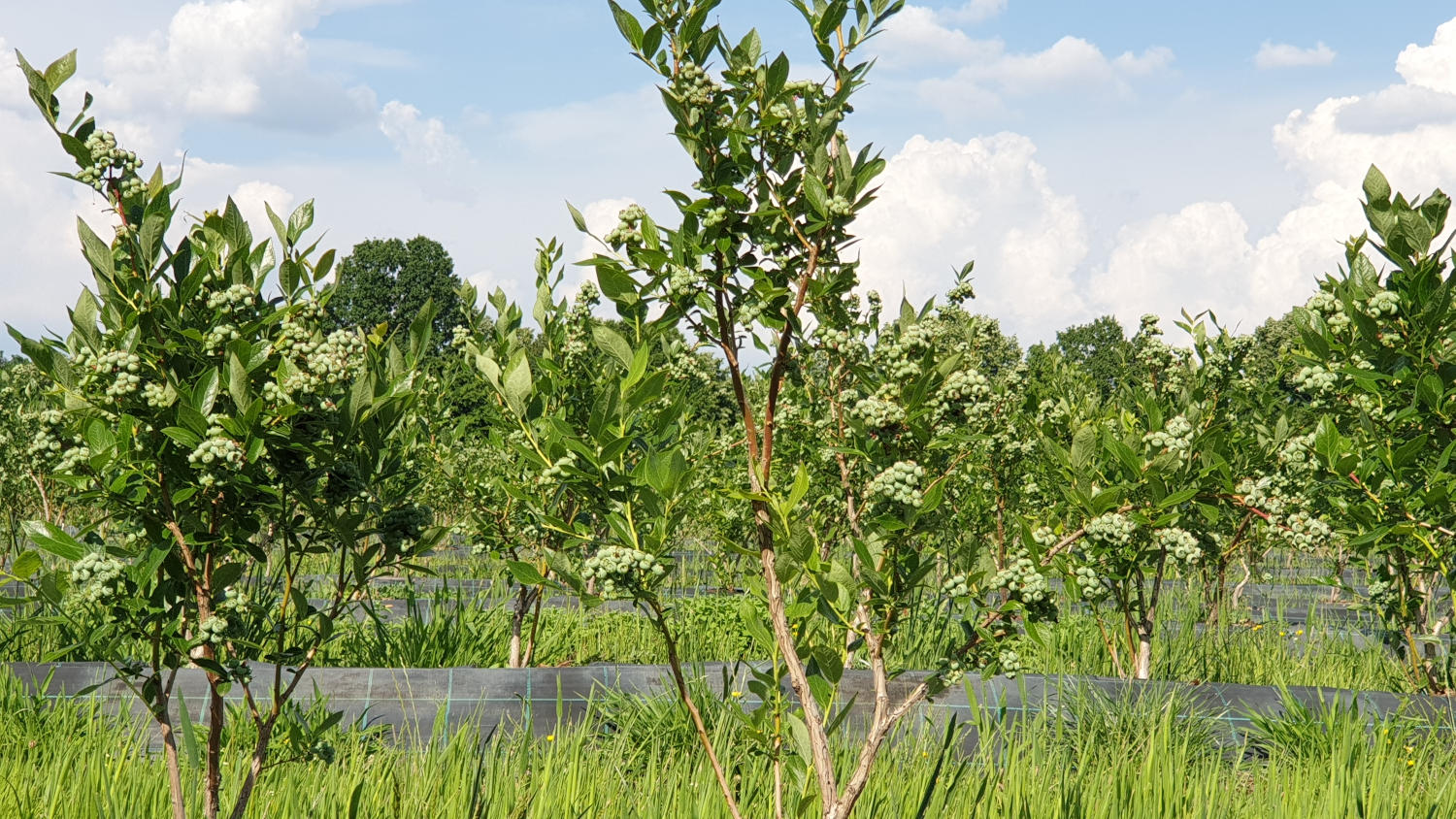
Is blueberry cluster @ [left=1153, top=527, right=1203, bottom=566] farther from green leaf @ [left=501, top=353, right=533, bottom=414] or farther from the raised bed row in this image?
the raised bed row

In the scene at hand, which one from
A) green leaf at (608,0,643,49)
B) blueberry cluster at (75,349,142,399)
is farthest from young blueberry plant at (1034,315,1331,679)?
blueberry cluster at (75,349,142,399)

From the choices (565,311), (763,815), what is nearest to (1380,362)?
(763,815)

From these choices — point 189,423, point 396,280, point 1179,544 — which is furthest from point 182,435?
point 396,280

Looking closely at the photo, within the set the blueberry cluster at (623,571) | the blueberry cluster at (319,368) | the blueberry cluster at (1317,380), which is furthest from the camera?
the blueberry cluster at (1317,380)

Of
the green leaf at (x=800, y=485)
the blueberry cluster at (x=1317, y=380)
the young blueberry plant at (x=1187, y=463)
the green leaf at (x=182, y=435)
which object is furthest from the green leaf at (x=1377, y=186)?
the green leaf at (x=182, y=435)

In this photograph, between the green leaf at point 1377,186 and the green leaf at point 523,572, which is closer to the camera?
the green leaf at point 523,572

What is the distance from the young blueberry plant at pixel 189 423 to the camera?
7.27 feet

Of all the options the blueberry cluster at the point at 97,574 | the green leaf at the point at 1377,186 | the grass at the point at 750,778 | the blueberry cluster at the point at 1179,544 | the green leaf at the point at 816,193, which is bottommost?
the grass at the point at 750,778

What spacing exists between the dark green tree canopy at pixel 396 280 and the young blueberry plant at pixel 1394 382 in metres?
40.8

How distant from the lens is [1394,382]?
12.5ft

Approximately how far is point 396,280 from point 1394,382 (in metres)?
43.6

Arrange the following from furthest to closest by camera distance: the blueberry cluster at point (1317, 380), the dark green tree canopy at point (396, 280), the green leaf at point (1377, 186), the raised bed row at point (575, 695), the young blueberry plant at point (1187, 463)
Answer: the dark green tree canopy at point (396, 280) < the raised bed row at point (575, 695) < the blueberry cluster at point (1317, 380) < the green leaf at point (1377, 186) < the young blueberry plant at point (1187, 463)

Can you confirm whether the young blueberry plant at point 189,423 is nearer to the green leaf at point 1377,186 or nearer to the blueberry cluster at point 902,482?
the blueberry cluster at point 902,482

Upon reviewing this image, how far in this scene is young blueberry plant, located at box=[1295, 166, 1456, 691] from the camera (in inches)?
143
